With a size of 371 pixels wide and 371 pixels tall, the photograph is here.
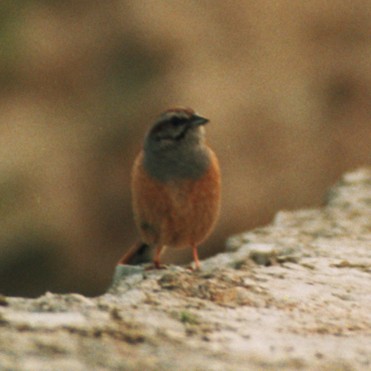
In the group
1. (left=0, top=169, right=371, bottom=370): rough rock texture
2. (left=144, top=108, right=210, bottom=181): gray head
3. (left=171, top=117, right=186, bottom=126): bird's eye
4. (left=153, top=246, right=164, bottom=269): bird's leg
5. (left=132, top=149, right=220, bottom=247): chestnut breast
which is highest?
(left=171, top=117, right=186, bottom=126): bird's eye

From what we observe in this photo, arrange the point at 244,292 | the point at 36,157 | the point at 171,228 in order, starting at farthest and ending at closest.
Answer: the point at 36,157 < the point at 171,228 < the point at 244,292

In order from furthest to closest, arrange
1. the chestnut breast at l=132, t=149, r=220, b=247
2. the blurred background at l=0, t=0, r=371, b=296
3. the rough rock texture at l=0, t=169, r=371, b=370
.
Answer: the blurred background at l=0, t=0, r=371, b=296, the chestnut breast at l=132, t=149, r=220, b=247, the rough rock texture at l=0, t=169, r=371, b=370

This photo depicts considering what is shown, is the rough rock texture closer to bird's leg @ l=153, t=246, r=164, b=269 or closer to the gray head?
bird's leg @ l=153, t=246, r=164, b=269

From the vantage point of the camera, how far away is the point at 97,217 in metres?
11.4

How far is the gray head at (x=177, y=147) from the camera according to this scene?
15.8ft

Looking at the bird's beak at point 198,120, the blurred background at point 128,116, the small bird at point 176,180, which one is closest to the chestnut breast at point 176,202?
the small bird at point 176,180

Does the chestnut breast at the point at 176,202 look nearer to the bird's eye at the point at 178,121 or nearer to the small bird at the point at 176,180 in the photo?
the small bird at the point at 176,180

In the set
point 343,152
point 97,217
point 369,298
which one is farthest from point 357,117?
point 369,298

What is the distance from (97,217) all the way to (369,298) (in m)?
7.27

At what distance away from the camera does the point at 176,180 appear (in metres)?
4.77

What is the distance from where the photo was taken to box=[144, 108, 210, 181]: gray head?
4.80 m

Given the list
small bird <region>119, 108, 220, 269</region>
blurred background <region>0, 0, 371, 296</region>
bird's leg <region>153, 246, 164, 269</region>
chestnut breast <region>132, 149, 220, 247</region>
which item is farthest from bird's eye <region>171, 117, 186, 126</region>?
blurred background <region>0, 0, 371, 296</region>

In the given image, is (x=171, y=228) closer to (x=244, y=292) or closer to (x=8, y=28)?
(x=244, y=292)

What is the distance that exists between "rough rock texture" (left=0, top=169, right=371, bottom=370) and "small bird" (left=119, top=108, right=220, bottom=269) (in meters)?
0.24
